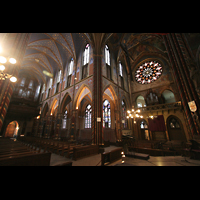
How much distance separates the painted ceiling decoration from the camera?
40.5 feet

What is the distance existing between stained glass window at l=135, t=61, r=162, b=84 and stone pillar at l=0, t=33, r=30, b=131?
15.4 metres

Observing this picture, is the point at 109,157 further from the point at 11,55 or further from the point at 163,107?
the point at 163,107

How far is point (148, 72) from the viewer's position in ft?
49.6

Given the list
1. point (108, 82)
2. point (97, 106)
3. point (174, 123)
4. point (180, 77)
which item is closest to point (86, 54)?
point (108, 82)

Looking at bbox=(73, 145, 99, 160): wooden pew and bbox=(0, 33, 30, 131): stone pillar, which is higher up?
bbox=(0, 33, 30, 131): stone pillar

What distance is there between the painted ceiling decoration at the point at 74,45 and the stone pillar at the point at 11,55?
708 cm

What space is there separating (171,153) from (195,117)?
→ 2.72 metres

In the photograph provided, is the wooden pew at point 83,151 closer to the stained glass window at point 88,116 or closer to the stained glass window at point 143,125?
the stained glass window at point 88,116

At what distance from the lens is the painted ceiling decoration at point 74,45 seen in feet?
40.5

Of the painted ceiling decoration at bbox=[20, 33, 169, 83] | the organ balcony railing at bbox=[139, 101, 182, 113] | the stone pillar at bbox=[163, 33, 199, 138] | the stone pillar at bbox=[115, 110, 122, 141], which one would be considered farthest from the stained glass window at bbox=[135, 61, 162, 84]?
the stone pillar at bbox=[163, 33, 199, 138]

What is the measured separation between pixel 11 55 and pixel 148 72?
16.5 m

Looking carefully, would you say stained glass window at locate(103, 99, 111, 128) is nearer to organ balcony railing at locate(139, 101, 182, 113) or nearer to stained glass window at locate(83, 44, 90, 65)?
organ balcony railing at locate(139, 101, 182, 113)

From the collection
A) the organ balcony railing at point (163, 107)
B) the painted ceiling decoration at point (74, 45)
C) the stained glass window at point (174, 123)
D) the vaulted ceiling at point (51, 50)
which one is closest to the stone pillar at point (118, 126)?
the organ balcony railing at point (163, 107)

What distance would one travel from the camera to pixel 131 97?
15.3 meters
